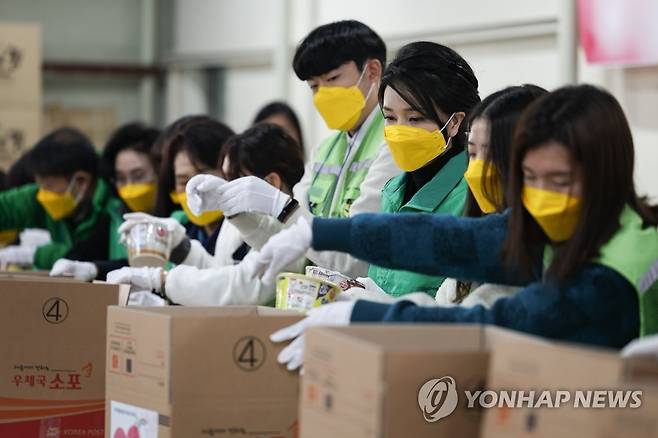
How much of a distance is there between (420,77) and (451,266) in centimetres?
72

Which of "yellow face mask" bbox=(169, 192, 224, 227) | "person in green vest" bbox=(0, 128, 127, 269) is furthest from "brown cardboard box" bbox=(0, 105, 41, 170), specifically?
"yellow face mask" bbox=(169, 192, 224, 227)

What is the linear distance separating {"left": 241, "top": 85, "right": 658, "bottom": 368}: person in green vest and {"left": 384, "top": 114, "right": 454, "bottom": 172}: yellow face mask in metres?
0.62

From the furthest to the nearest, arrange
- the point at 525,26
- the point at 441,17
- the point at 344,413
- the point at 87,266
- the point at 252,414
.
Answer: the point at 441,17
the point at 525,26
the point at 87,266
the point at 252,414
the point at 344,413

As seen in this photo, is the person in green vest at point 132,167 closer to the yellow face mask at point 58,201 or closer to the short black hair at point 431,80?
the yellow face mask at point 58,201

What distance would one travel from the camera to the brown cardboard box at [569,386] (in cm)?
130

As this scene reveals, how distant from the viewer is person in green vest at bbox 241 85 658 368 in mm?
1719

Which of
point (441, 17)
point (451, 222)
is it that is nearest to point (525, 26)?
point (441, 17)

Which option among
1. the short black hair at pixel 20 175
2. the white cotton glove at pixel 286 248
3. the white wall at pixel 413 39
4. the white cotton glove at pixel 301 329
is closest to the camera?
the white cotton glove at pixel 301 329

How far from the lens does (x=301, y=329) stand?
1879mm

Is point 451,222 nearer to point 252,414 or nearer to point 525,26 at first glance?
point 252,414

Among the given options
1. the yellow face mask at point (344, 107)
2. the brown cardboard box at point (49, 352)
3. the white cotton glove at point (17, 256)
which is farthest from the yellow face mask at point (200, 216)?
the white cotton glove at point (17, 256)

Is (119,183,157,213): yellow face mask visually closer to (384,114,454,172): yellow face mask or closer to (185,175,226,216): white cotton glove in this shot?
(185,175,226,216): white cotton glove

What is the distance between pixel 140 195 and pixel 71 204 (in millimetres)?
405

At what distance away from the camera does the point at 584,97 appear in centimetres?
180
